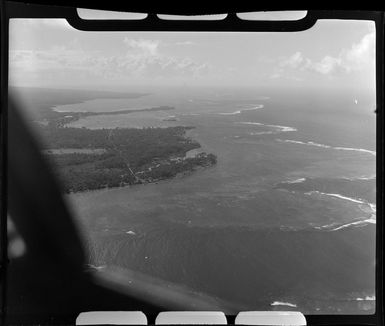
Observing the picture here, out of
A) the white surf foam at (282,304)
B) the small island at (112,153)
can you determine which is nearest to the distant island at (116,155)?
the small island at (112,153)

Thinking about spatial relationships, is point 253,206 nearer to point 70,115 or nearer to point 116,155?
point 116,155

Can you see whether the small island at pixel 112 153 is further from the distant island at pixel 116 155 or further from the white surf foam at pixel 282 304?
the white surf foam at pixel 282 304

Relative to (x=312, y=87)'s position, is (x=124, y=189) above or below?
below

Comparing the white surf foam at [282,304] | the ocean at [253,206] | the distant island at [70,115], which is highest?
the distant island at [70,115]

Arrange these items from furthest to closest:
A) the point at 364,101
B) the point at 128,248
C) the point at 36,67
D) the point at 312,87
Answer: the point at 312,87 → the point at 128,248 → the point at 36,67 → the point at 364,101

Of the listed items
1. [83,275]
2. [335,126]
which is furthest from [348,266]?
[83,275]

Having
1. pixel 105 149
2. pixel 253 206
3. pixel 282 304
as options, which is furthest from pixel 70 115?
pixel 282 304

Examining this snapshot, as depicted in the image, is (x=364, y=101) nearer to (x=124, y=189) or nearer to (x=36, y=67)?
(x=124, y=189)
